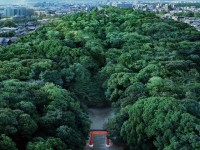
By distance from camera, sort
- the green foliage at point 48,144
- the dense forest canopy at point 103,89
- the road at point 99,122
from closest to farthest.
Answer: the green foliage at point 48,144 → the dense forest canopy at point 103,89 → the road at point 99,122

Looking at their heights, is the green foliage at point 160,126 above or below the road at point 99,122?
above

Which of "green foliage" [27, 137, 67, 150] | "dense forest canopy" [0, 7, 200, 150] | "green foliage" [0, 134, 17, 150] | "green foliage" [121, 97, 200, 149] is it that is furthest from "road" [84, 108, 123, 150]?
"green foliage" [0, 134, 17, 150]

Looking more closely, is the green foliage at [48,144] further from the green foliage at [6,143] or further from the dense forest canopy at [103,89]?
the green foliage at [6,143]

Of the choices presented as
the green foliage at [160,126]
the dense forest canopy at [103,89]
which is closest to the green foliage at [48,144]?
the dense forest canopy at [103,89]

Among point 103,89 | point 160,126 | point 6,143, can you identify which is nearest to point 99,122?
point 103,89

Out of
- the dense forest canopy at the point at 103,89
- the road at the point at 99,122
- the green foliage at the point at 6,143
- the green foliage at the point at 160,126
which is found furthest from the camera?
the road at the point at 99,122

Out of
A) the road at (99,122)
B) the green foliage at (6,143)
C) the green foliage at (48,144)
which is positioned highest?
the green foliage at (6,143)
